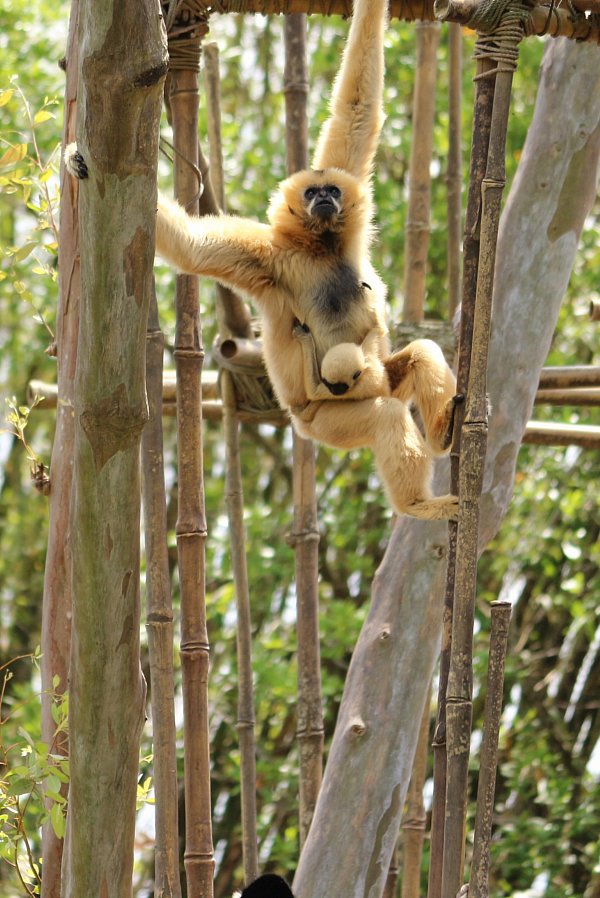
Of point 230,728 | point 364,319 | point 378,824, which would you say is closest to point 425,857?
point 230,728

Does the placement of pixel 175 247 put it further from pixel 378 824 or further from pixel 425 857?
pixel 425 857

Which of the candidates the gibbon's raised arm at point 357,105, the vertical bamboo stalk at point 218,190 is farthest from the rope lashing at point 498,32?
the vertical bamboo stalk at point 218,190

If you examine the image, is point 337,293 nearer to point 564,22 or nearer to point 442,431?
point 442,431

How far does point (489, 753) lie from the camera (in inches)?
97.0

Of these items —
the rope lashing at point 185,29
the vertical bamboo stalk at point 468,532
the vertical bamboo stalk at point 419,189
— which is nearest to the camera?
the vertical bamboo stalk at point 468,532

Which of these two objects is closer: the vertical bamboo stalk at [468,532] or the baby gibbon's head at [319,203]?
the vertical bamboo stalk at [468,532]

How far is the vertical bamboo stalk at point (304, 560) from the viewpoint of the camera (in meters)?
4.61

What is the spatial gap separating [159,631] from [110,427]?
6.04ft

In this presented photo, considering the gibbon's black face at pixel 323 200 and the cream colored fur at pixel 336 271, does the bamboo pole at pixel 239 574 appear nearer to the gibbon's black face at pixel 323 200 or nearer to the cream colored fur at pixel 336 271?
the cream colored fur at pixel 336 271

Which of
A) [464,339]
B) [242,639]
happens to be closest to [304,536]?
[242,639]

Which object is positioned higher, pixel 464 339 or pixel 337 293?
pixel 337 293

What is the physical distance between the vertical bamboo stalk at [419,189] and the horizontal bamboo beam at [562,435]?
0.66m

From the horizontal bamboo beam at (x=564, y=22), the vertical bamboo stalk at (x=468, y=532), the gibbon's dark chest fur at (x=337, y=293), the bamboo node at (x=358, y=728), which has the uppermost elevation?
the horizontal bamboo beam at (x=564, y=22)

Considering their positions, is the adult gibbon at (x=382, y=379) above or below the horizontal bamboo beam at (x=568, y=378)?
below
